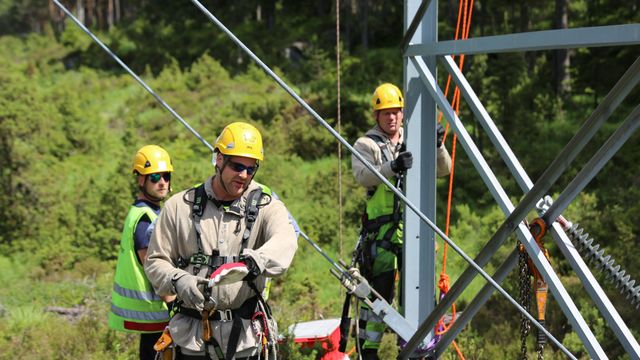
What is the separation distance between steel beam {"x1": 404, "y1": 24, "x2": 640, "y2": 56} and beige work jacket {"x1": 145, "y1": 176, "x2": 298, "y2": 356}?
1453 millimetres

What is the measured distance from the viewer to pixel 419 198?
5109mm

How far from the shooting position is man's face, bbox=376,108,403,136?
5864 millimetres

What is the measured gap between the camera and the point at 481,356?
721cm

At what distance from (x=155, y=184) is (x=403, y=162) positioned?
1.76 metres

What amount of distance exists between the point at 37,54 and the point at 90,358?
3261 centimetres

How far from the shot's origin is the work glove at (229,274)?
12.3 feet

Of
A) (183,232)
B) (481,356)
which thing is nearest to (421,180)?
(183,232)

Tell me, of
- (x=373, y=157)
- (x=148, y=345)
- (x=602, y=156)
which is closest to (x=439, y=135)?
(x=373, y=157)

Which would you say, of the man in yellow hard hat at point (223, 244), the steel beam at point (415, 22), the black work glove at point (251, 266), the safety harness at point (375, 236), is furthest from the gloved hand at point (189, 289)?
the steel beam at point (415, 22)

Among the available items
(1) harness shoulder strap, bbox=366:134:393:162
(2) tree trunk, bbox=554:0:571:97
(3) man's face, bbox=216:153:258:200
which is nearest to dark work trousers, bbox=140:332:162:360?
(3) man's face, bbox=216:153:258:200

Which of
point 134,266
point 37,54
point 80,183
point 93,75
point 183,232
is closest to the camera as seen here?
point 183,232

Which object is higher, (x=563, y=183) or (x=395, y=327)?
(x=395, y=327)

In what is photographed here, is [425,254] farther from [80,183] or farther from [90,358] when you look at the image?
[80,183]

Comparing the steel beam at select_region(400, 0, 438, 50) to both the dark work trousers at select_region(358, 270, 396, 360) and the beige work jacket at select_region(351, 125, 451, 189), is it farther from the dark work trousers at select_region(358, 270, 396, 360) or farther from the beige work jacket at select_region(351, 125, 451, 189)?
the dark work trousers at select_region(358, 270, 396, 360)
